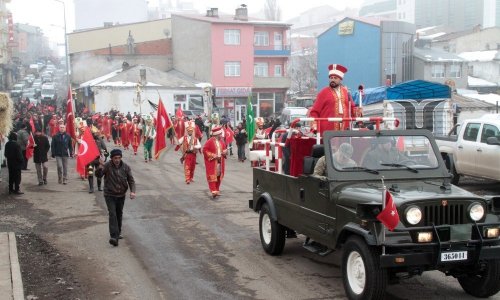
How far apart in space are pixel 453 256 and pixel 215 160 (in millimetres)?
10091

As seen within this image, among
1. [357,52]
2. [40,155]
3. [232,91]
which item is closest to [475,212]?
[40,155]

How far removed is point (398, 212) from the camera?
6766 mm

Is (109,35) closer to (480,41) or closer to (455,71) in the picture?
(455,71)

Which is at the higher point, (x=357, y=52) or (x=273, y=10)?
(x=273, y=10)

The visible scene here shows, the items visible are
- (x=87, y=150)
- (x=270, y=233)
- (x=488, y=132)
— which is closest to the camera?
(x=270, y=233)

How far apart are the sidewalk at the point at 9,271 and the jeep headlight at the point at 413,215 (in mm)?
4468

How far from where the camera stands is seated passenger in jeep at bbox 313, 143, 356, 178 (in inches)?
317

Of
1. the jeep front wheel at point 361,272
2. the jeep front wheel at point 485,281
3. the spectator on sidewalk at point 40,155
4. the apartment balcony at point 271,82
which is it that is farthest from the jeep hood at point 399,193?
the apartment balcony at point 271,82

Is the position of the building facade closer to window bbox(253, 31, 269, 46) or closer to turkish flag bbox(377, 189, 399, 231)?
window bbox(253, 31, 269, 46)

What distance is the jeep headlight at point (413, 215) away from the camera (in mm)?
6750

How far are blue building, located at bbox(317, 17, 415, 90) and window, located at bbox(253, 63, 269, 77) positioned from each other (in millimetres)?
8193

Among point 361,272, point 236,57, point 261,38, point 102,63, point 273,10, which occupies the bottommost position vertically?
point 361,272

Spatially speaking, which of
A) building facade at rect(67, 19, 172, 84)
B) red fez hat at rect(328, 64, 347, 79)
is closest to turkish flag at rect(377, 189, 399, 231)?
red fez hat at rect(328, 64, 347, 79)

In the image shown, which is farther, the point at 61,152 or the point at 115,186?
the point at 61,152
